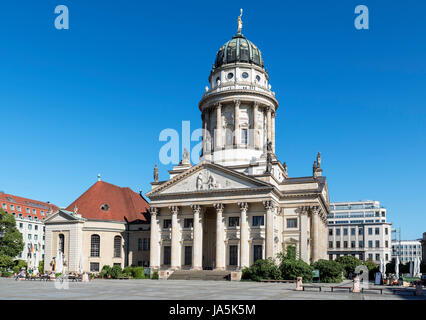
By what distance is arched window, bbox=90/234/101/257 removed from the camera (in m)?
74.5

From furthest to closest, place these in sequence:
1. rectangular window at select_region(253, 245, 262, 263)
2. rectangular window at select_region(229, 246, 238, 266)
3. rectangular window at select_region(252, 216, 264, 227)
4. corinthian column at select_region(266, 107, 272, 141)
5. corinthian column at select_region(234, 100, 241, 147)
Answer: corinthian column at select_region(266, 107, 272, 141) → corinthian column at select_region(234, 100, 241, 147) → rectangular window at select_region(229, 246, 238, 266) → rectangular window at select_region(252, 216, 264, 227) → rectangular window at select_region(253, 245, 262, 263)

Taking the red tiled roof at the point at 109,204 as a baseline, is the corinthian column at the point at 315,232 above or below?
below

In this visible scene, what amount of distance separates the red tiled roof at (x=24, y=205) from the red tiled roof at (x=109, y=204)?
29866mm

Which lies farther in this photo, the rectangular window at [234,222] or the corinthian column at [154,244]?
the corinthian column at [154,244]

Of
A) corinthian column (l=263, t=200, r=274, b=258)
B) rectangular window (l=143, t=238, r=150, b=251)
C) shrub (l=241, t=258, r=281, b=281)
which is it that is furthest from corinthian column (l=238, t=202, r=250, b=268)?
rectangular window (l=143, t=238, r=150, b=251)

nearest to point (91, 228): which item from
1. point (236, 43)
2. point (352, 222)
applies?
point (236, 43)

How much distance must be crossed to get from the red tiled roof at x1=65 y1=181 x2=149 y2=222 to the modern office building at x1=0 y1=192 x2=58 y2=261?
29.9 m

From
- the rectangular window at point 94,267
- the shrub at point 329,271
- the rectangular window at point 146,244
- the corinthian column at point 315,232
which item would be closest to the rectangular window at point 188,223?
the rectangular window at point 146,244

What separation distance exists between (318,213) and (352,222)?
3633 inches

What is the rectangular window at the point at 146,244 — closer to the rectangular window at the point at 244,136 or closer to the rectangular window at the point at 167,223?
the rectangular window at the point at 167,223

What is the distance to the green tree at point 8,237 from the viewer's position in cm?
7794

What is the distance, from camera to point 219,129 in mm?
79375

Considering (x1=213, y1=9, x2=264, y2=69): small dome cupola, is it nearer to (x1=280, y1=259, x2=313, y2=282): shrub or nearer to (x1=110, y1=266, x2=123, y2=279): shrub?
(x1=280, y1=259, x2=313, y2=282): shrub
